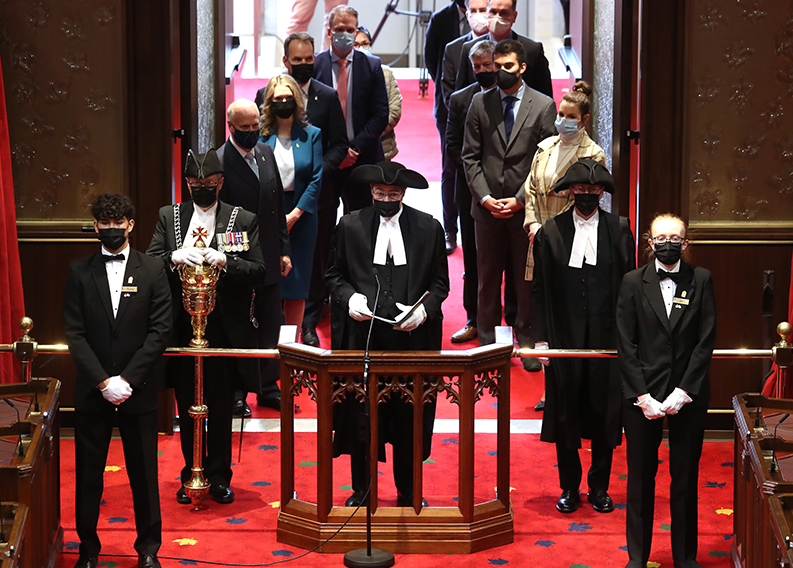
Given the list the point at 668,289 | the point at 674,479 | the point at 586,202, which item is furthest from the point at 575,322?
the point at 674,479

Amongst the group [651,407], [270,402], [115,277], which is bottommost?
[270,402]

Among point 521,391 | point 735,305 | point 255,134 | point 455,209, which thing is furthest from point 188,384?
point 455,209

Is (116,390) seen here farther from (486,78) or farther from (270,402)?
(486,78)

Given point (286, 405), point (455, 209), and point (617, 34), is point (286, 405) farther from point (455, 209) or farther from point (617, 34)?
point (455, 209)

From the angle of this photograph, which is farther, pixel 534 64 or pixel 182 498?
pixel 534 64

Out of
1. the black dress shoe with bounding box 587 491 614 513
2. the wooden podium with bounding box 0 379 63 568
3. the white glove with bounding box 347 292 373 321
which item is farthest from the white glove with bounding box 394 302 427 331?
the wooden podium with bounding box 0 379 63 568

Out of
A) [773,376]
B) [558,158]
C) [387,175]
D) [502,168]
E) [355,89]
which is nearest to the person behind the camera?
[387,175]

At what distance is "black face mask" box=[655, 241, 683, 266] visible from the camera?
4.55 metres

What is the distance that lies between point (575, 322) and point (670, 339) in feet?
2.84

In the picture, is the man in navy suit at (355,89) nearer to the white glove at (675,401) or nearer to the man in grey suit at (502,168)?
the man in grey suit at (502,168)

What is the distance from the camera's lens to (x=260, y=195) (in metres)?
6.34

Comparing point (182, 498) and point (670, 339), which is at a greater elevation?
point (670, 339)

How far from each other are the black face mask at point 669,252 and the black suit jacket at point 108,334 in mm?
2059

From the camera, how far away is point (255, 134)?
20.2 feet
